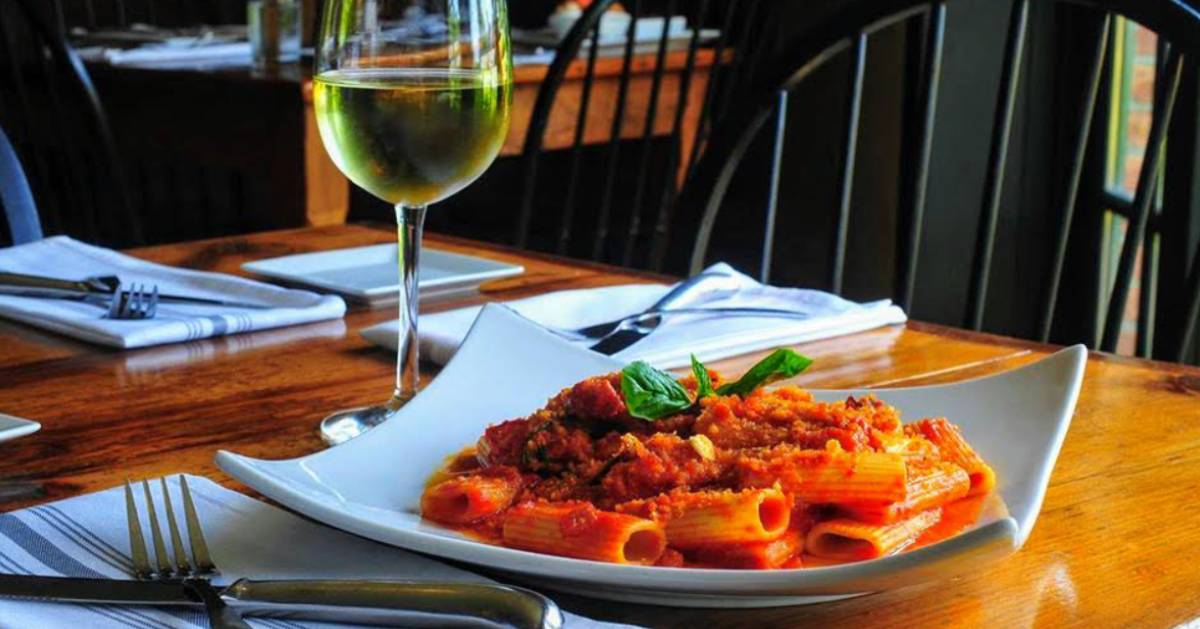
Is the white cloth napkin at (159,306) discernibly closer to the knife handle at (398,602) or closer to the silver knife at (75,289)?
the silver knife at (75,289)

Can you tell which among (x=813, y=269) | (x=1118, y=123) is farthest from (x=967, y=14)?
(x=813, y=269)

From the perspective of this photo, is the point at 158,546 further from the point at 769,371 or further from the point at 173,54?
the point at 173,54

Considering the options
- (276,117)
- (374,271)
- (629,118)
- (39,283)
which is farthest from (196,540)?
(629,118)

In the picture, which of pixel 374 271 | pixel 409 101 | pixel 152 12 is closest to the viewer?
pixel 409 101

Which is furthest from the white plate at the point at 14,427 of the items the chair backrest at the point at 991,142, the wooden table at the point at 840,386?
the chair backrest at the point at 991,142

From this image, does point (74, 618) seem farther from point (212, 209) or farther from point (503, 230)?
point (212, 209)
